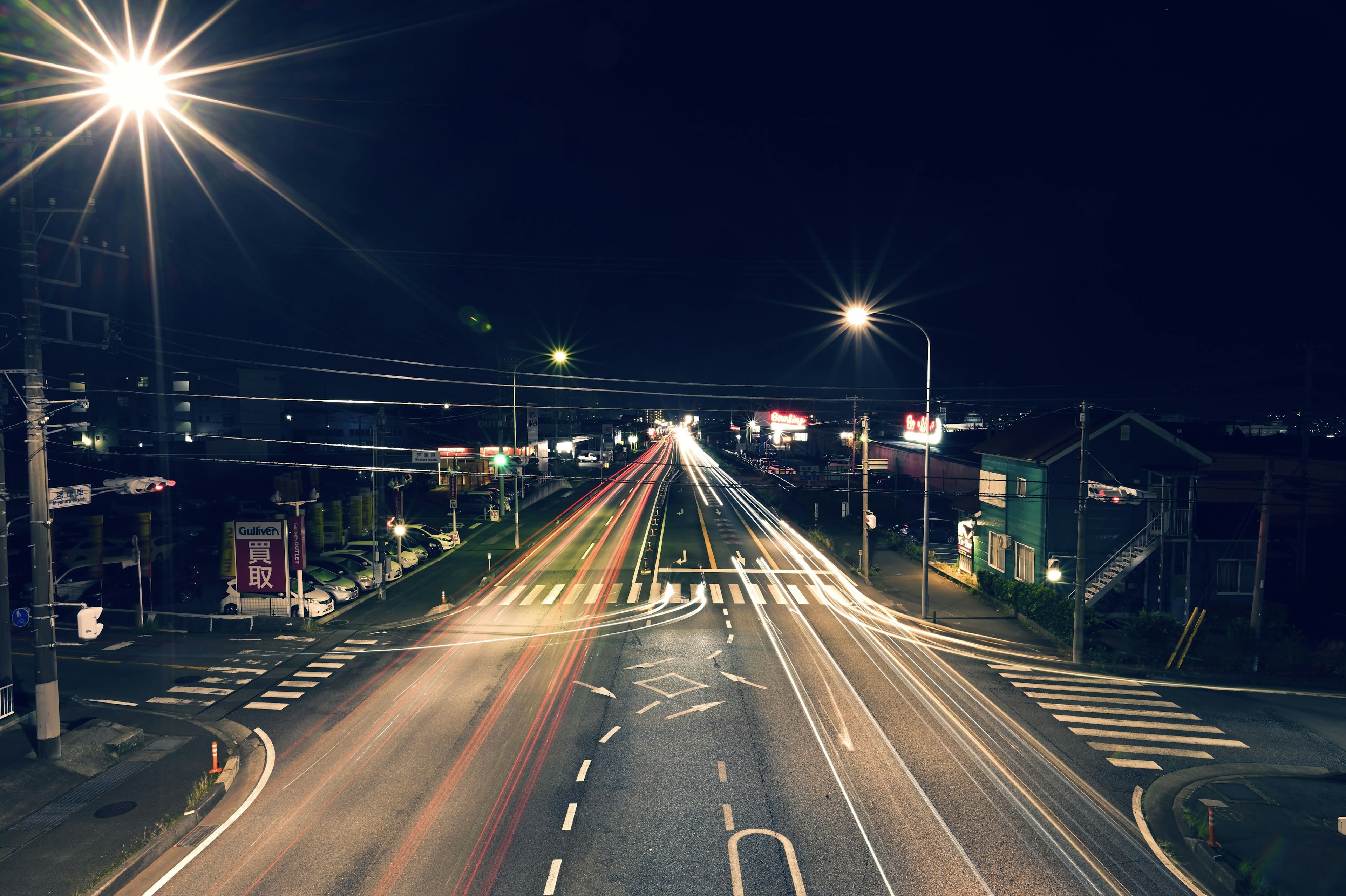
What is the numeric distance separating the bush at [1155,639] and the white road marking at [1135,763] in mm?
7918

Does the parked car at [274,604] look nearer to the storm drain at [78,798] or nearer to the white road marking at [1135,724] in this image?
the storm drain at [78,798]

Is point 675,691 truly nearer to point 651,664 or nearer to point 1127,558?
point 651,664

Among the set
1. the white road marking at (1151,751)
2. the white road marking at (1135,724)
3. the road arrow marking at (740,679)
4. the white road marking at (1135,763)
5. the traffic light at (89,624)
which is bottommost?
the road arrow marking at (740,679)

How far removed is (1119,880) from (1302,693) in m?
14.1

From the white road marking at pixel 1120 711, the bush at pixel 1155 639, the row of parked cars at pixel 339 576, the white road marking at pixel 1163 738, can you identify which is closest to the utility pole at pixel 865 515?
the bush at pixel 1155 639

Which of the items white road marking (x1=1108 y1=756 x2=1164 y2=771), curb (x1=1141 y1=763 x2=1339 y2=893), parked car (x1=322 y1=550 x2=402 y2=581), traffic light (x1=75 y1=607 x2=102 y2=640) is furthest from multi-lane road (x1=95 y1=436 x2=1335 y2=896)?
parked car (x1=322 y1=550 x2=402 y2=581)

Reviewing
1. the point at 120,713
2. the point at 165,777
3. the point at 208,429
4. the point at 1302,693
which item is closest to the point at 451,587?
the point at 120,713

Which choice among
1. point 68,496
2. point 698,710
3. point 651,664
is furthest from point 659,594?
point 68,496

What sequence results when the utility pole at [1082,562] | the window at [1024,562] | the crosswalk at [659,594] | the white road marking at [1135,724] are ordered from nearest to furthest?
1. the white road marking at [1135,724]
2. the utility pole at [1082,562]
3. the window at [1024,562]
4. the crosswalk at [659,594]

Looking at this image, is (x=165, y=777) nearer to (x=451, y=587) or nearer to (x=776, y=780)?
(x=776, y=780)

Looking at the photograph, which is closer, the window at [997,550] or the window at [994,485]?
the window at [997,550]

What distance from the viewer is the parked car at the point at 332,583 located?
2755cm

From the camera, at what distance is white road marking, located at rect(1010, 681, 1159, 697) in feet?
60.3

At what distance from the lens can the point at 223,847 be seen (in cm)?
1081
